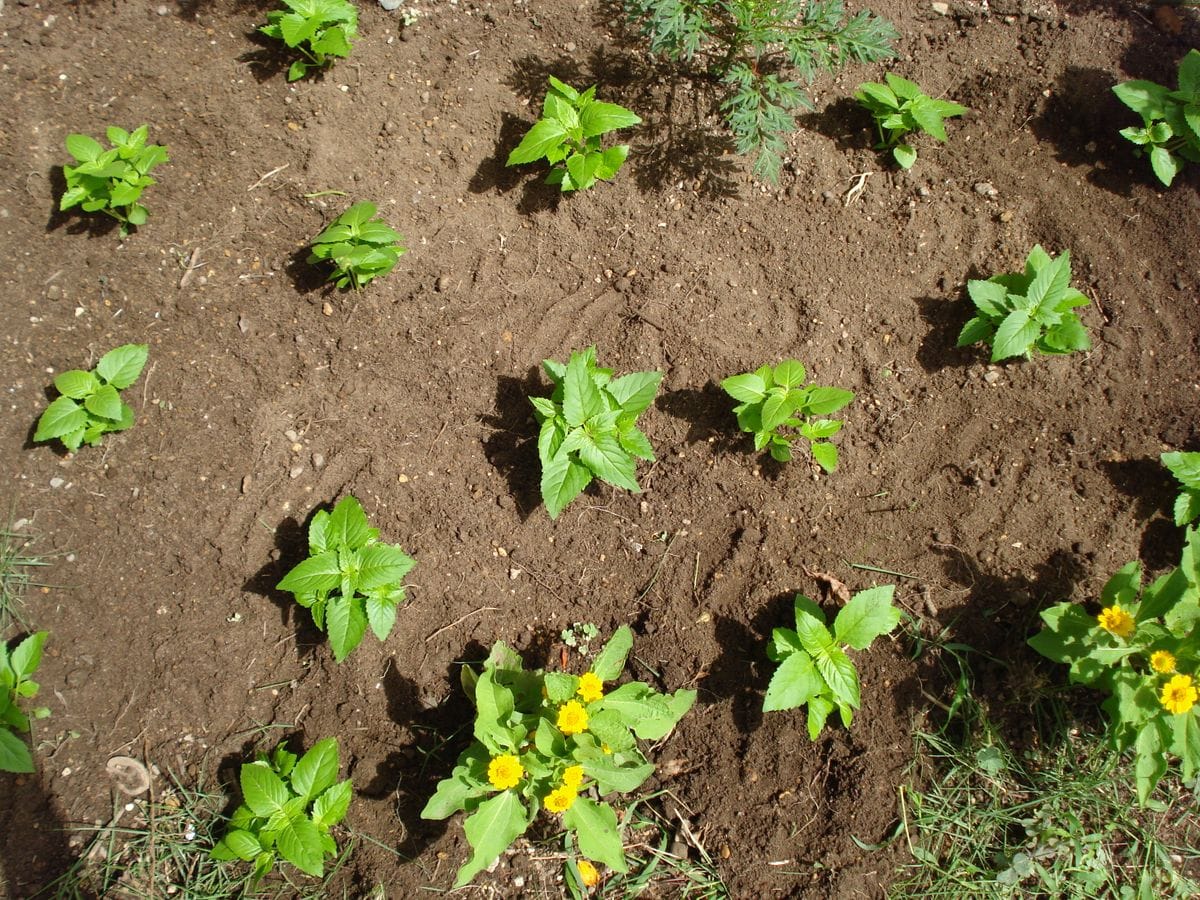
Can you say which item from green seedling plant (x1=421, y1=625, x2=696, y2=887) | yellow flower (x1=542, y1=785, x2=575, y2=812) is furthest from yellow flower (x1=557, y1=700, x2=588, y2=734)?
yellow flower (x1=542, y1=785, x2=575, y2=812)

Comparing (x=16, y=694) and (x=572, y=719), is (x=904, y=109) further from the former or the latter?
(x=16, y=694)

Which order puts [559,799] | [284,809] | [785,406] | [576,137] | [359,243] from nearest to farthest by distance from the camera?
[559,799]
[284,809]
[785,406]
[359,243]
[576,137]

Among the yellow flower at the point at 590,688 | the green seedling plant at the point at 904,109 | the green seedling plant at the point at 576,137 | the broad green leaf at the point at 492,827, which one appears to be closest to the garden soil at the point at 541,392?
the green seedling plant at the point at 904,109

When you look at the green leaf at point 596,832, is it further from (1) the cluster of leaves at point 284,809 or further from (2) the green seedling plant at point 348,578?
(2) the green seedling plant at point 348,578

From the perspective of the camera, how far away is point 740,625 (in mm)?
2842

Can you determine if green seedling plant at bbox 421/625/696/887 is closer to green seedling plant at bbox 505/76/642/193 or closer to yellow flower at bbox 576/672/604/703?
yellow flower at bbox 576/672/604/703

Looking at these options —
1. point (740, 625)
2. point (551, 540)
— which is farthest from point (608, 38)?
point (740, 625)

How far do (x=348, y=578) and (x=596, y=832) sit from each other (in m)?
1.17

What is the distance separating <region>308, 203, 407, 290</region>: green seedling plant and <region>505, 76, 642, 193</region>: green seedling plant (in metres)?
0.56

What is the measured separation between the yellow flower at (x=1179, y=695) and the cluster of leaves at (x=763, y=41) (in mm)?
2190

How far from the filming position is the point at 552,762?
241 cm

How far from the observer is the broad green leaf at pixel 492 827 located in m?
2.34

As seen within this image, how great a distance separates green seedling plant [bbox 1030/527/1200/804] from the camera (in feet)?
8.01

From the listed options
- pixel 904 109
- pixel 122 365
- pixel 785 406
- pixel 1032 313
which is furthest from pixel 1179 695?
pixel 122 365
